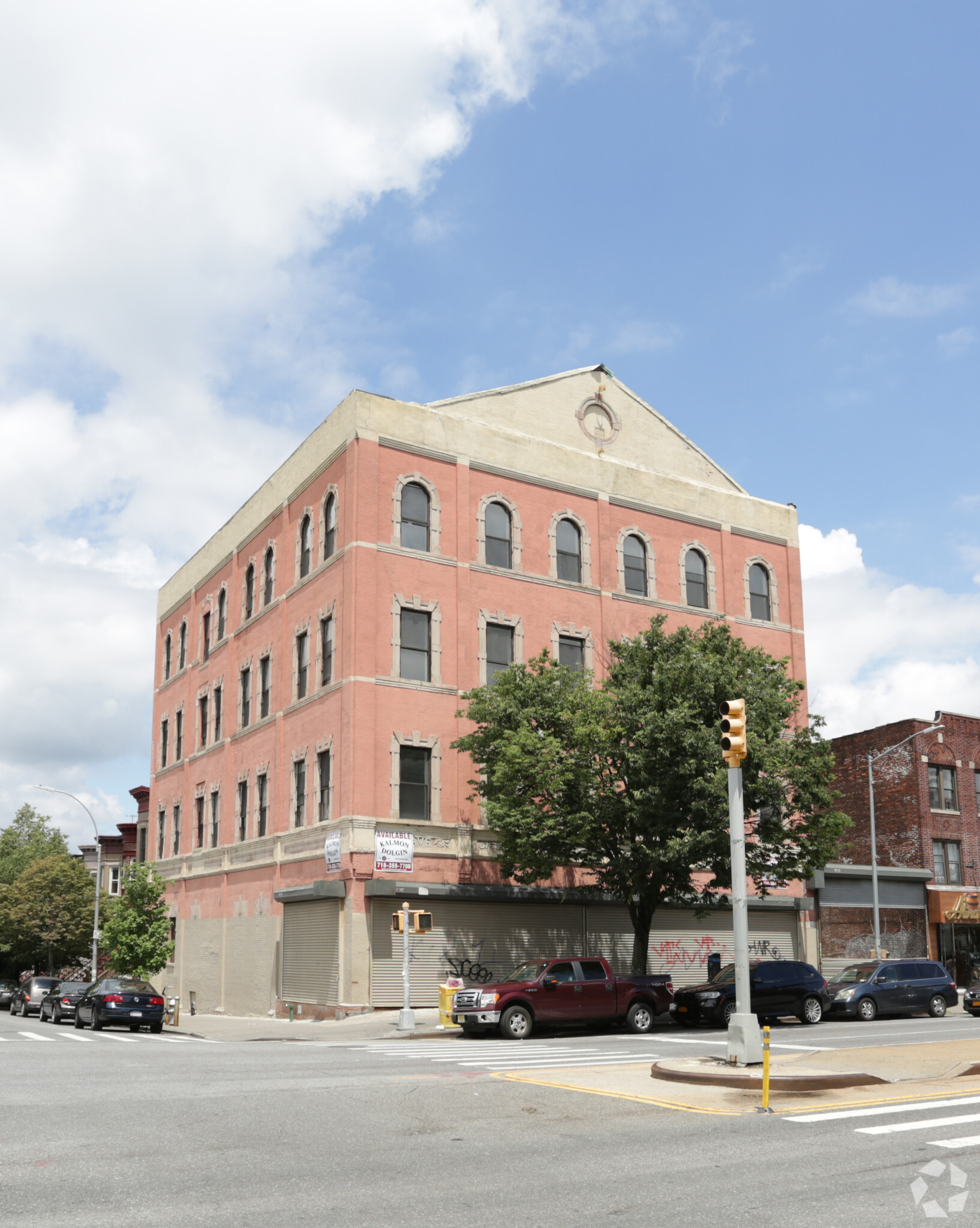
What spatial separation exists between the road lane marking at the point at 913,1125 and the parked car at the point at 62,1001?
29.3 metres

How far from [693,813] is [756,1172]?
1910cm

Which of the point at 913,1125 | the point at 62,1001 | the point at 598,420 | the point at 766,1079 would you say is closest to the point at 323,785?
the point at 62,1001

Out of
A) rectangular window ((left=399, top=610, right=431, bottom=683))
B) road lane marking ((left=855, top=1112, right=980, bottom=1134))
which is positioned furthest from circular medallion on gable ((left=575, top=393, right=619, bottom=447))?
road lane marking ((left=855, top=1112, right=980, bottom=1134))

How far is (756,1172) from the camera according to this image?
9.68 m

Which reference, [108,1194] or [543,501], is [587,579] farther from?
[108,1194]

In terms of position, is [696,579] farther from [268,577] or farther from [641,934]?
[268,577]

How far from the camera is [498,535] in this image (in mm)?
38312

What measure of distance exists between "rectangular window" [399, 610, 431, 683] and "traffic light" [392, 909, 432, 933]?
27.1ft

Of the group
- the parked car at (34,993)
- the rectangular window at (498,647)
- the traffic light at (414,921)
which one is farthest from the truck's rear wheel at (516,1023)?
the parked car at (34,993)

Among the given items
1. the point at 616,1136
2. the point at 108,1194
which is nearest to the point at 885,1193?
the point at 616,1136

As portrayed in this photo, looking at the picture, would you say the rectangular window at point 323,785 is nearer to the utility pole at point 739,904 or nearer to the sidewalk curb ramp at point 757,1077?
the utility pole at point 739,904

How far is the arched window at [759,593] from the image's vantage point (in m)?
44.3

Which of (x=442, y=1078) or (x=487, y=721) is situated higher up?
(x=487, y=721)

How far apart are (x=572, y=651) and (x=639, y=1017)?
565 inches
